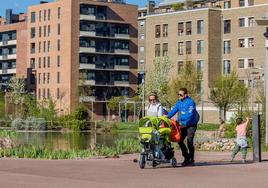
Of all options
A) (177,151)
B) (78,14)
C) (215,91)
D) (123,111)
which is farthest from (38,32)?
(177,151)

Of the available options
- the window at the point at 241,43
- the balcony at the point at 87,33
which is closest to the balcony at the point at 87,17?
the balcony at the point at 87,33

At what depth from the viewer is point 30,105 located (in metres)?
90.5

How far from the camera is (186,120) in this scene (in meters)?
17.2

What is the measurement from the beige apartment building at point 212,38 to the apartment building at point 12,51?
3414cm

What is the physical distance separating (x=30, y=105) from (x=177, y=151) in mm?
67564

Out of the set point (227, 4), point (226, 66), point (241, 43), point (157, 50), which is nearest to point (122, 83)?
point (157, 50)

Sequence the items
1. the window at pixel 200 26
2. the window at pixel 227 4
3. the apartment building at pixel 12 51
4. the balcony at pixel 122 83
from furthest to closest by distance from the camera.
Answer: the apartment building at pixel 12 51 < the balcony at pixel 122 83 < the window at pixel 227 4 < the window at pixel 200 26

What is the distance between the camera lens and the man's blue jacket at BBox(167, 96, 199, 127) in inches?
678

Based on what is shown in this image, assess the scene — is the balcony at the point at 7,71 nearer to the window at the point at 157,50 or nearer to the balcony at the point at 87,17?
the balcony at the point at 87,17

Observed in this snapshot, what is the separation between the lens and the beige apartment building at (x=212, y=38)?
3474 inches

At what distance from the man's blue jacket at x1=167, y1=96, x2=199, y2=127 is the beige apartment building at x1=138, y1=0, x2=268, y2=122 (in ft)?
220

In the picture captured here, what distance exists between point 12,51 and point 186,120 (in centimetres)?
11397

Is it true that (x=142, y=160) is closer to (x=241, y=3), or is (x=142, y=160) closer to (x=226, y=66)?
(x=226, y=66)

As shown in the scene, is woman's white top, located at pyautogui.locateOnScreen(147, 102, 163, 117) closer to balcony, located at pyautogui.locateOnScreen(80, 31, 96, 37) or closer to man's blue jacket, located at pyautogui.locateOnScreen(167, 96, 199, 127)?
man's blue jacket, located at pyautogui.locateOnScreen(167, 96, 199, 127)
